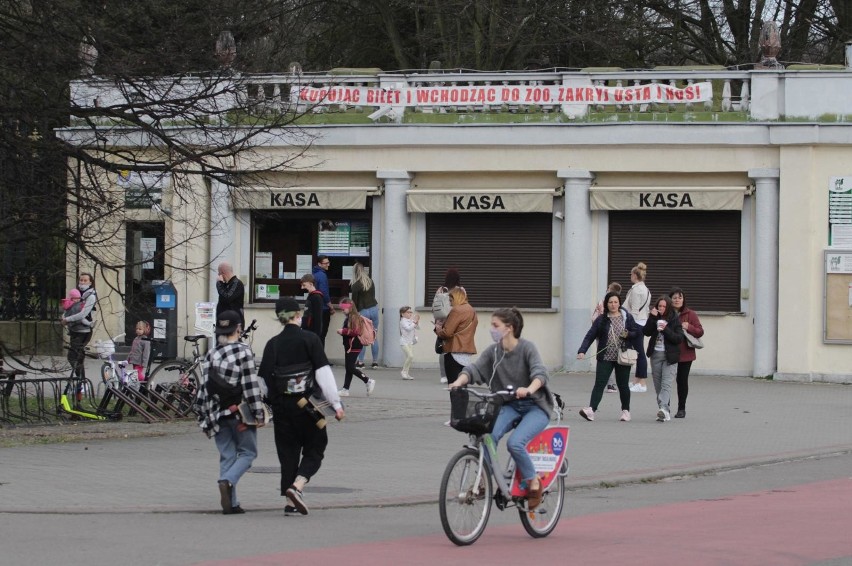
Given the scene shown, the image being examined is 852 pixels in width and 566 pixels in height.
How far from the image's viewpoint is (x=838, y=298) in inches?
946

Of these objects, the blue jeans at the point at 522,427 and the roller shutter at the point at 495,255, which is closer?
the blue jeans at the point at 522,427

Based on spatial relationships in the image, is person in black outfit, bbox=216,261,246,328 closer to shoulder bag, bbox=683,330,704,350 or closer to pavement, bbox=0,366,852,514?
pavement, bbox=0,366,852,514

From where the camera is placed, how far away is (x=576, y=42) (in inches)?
1359

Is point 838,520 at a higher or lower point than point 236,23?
lower

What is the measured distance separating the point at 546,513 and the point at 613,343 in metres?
7.82

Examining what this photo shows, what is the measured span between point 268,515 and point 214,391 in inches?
40.5

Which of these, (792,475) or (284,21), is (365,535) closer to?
(792,475)

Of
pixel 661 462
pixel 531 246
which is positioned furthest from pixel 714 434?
pixel 531 246

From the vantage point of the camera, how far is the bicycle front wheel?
30.8 feet

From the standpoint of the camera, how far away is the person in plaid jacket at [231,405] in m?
11.0

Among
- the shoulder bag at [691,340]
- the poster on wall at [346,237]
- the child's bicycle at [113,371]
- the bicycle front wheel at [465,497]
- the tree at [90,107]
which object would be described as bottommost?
the bicycle front wheel at [465,497]

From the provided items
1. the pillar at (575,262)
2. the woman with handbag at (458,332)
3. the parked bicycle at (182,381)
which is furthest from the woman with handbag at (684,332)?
the pillar at (575,262)

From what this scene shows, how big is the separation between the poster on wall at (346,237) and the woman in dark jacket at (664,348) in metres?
9.11

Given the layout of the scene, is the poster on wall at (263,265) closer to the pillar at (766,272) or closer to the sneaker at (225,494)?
the pillar at (766,272)
